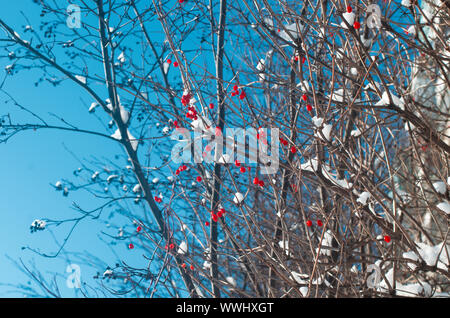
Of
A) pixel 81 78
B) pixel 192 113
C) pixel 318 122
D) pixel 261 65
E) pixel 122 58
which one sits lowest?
pixel 318 122

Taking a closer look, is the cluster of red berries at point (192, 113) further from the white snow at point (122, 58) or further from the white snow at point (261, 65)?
the white snow at point (122, 58)

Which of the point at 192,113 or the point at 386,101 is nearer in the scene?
the point at 386,101

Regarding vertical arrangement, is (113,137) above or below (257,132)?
above

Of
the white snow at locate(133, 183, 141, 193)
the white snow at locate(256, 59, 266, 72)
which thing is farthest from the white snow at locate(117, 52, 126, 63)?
the white snow at locate(256, 59, 266, 72)

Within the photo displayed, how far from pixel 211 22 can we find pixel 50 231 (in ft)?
9.12

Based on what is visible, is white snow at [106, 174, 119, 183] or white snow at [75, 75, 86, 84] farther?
white snow at [106, 174, 119, 183]

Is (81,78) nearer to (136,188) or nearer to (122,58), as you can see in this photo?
(122,58)

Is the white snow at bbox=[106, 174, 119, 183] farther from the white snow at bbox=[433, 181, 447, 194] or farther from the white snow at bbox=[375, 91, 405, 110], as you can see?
the white snow at bbox=[433, 181, 447, 194]

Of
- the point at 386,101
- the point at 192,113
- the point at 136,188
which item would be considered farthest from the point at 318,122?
the point at 136,188

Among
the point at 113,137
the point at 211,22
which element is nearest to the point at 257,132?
the point at 211,22

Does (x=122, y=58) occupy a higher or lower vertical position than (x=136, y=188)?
higher

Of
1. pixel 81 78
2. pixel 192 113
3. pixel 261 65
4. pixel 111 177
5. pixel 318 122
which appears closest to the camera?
pixel 318 122
